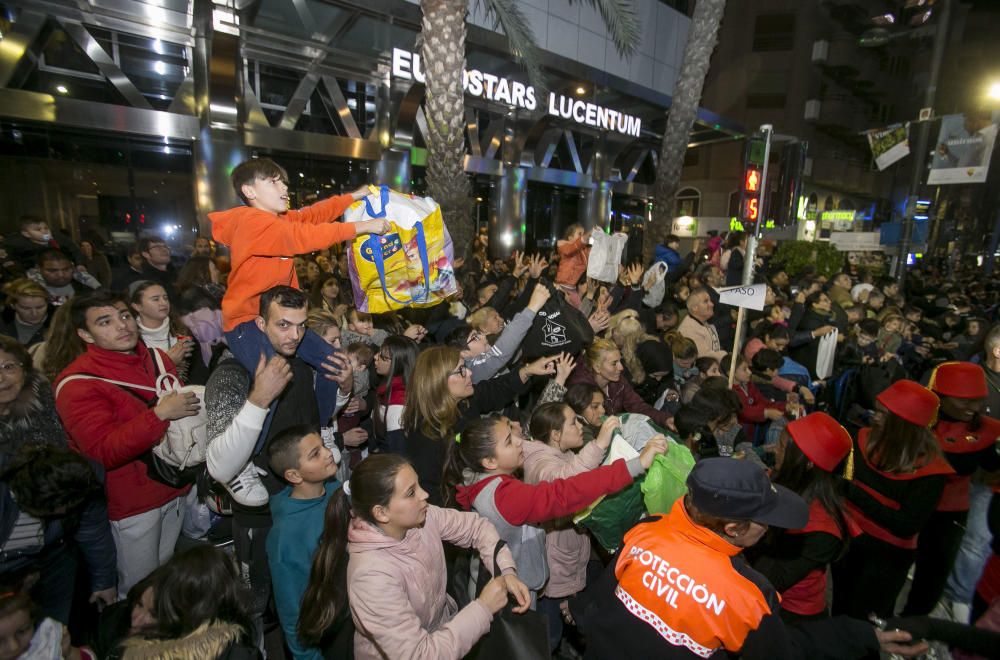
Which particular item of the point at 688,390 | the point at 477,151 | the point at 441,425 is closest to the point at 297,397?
the point at 441,425

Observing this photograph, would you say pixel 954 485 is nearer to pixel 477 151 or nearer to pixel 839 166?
pixel 477 151

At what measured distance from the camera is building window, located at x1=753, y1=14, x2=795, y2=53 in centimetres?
3056

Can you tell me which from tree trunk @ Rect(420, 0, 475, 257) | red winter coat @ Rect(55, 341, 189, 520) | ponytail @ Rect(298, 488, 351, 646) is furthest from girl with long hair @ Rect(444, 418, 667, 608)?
tree trunk @ Rect(420, 0, 475, 257)

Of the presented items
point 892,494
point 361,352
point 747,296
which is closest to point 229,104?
point 361,352

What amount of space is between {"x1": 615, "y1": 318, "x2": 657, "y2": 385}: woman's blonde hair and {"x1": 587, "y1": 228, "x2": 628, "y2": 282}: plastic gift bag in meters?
0.56

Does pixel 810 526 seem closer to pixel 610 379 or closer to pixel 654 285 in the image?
pixel 610 379

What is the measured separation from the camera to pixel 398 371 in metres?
3.72

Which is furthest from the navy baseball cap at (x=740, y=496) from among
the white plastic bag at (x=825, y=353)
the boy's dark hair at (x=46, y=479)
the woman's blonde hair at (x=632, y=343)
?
the white plastic bag at (x=825, y=353)

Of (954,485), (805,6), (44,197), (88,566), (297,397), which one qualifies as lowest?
(88,566)

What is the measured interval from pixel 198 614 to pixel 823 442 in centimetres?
293

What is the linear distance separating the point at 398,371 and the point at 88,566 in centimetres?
206

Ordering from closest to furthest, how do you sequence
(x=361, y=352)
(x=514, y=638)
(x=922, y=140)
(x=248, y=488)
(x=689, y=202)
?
(x=514, y=638) → (x=248, y=488) → (x=361, y=352) → (x=922, y=140) → (x=689, y=202)

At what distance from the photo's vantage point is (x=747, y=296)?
529 centimetres

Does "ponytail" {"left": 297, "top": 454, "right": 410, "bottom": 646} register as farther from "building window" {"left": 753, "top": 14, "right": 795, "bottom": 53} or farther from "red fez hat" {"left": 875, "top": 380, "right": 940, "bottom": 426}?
"building window" {"left": 753, "top": 14, "right": 795, "bottom": 53}
